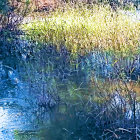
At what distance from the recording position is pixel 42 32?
27.7 ft

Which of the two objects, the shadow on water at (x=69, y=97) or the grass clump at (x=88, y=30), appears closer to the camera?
the shadow on water at (x=69, y=97)

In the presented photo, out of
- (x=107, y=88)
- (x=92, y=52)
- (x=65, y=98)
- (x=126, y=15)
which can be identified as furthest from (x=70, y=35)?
(x=107, y=88)

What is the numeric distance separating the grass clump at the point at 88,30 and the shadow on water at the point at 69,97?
25 centimetres

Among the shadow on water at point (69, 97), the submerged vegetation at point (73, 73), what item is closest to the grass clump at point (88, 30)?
the submerged vegetation at point (73, 73)

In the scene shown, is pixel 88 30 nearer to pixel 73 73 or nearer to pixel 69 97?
pixel 73 73

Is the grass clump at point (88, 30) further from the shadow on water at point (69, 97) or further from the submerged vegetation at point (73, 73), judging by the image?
the shadow on water at point (69, 97)

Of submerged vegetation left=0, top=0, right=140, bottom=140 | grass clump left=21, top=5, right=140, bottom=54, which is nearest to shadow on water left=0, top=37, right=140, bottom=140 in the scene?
submerged vegetation left=0, top=0, right=140, bottom=140

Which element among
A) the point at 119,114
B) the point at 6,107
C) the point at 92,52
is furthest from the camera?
the point at 92,52

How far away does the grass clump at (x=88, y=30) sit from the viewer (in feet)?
22.8

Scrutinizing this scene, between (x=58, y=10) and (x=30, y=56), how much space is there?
1.38 m

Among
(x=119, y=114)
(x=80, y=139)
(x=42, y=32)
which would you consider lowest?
(x=80, y=139)

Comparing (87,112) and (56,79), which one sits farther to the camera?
(56,79)

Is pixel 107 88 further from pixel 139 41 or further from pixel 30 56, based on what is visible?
pixel 30 56

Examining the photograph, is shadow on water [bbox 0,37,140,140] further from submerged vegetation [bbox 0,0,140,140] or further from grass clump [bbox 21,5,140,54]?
grass clump [bbox 21,5,140,54]
